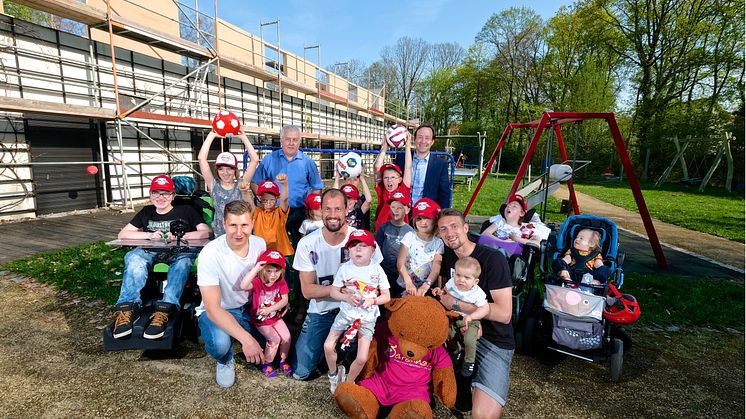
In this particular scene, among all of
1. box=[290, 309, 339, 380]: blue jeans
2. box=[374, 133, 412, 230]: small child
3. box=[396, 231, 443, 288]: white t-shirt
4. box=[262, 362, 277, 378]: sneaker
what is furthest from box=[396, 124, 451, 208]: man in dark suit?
box=[262, 362, 277, 378]: sneaker

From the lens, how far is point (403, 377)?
250cm

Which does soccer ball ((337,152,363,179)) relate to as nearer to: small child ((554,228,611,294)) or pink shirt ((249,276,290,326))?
pink shirt ((249,276,290,326))

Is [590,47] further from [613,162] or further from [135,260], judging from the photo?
[135,260]

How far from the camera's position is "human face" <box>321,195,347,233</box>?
3.07 meters

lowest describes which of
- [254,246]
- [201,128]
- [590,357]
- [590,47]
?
[590,357]

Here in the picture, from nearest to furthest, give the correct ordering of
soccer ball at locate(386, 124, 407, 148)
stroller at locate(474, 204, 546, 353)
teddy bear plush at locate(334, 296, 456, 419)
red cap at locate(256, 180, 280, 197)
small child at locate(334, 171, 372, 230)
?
teddy bear plush at locate(334, 296, 456, 419)
stroller at locate(474, 204, 546, 353)
red cap at locate(256, 180, 280, 197)
small child at locate(334, 171, 372, 230)
soccer ball at locate(386, 124, 407, 148)

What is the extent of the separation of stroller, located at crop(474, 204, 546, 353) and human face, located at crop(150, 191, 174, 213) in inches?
135

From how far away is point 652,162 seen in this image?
25219 mm

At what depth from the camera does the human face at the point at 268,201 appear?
404 cm

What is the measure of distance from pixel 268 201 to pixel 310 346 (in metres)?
1.79

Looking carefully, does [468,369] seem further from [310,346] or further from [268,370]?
[268,370]

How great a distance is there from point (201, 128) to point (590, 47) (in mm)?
32900

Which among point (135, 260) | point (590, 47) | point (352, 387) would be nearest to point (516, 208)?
point (352, 387)

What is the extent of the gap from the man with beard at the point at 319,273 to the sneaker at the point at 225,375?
1.62 feet
